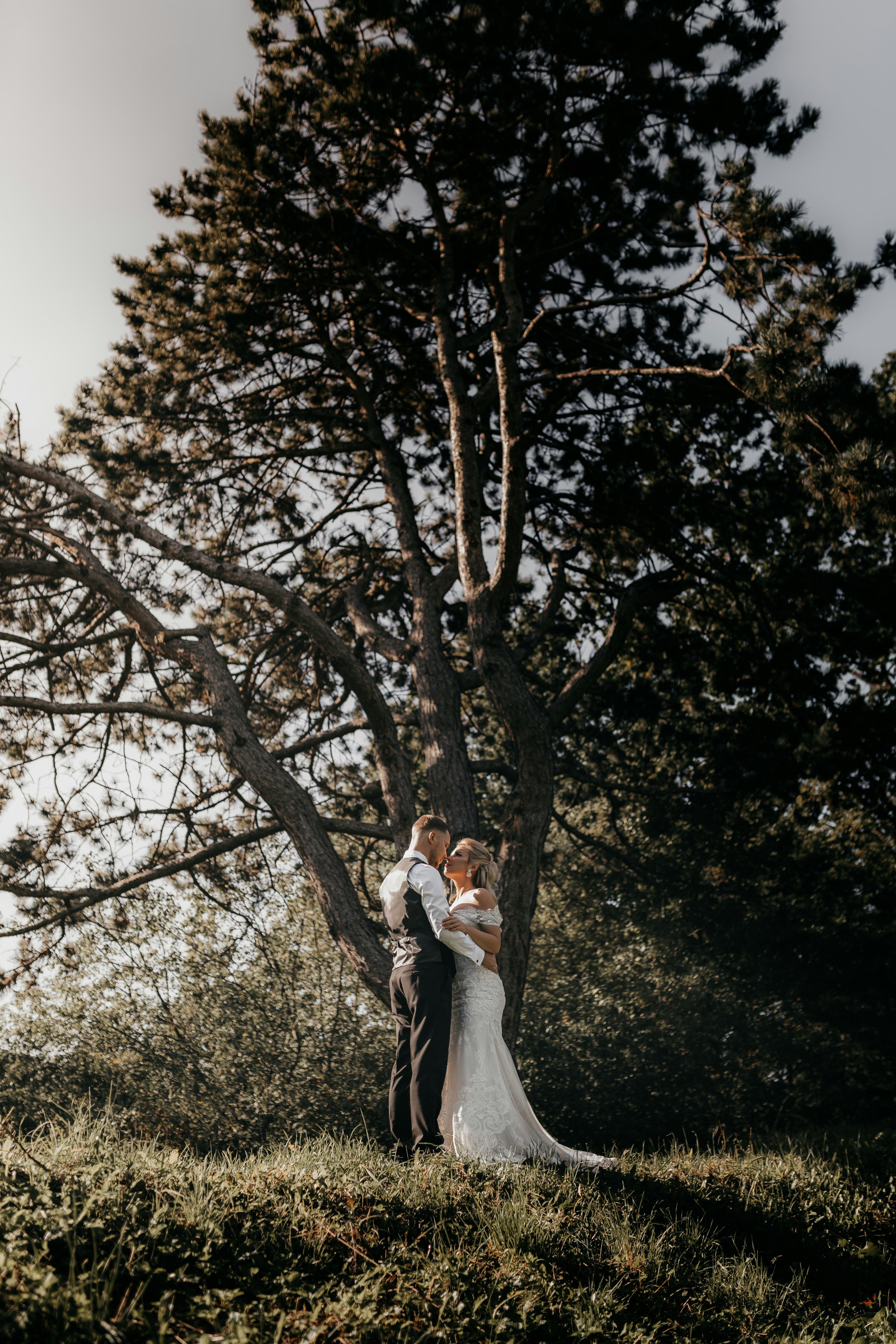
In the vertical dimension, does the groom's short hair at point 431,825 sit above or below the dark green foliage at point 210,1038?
above

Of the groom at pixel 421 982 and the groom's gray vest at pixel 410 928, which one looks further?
the groom's gray vest at pixel 410 928

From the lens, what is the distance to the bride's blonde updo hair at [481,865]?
571 cm

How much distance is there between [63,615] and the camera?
9.72 metres

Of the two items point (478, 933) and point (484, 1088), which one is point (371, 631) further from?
point (484, 1088)

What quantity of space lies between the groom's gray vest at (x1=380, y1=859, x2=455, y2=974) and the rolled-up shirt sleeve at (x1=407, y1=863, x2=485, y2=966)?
0.12 ft

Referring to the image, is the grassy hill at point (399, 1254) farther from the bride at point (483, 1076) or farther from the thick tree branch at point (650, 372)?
the thick tree branch at point (650, 372)

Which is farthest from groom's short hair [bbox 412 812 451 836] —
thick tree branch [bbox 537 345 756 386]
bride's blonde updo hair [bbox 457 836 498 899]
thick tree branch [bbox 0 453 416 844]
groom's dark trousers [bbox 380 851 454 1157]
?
thick tree branch [bbox 537 345 756 386]

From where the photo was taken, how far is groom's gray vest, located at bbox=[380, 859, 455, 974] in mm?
5242

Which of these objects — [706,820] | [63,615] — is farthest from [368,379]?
[706,820]

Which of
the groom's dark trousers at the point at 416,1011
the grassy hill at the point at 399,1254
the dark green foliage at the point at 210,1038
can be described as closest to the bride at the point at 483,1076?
the groom's dark trousers at the point at 416,1011

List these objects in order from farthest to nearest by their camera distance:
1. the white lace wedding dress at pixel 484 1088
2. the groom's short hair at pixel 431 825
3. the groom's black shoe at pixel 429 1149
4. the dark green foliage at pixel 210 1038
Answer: the dark green foliage at pixel 210 1038 < the groom's short hair at pixel 431 825 < the white lace wedding dress at pixel 484 1088 < the groom's black shoe at pixel 429 1149

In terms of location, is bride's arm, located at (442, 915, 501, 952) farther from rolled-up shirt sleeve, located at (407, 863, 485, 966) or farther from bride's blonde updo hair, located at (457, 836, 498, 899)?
bride's blonde updo hair, located at (457, 836, 498, 899)

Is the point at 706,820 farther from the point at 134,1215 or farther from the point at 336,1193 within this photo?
the point at 134,1215

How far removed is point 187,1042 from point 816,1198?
7.01 meters
